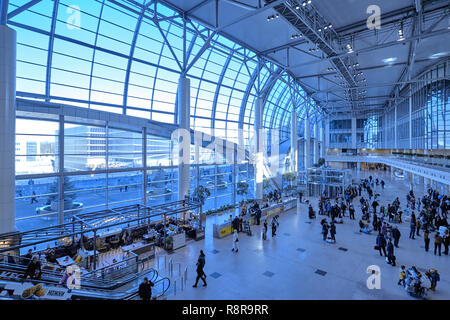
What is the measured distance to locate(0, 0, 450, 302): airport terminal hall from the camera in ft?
28.9

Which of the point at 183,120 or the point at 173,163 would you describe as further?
the point at 173,163

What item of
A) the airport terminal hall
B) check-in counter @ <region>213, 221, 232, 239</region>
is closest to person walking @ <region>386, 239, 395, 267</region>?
the airport terminal hall

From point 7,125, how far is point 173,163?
37.5 ft

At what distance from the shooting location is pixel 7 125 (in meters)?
9.02

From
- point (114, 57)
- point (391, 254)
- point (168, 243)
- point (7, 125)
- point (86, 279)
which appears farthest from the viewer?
point (114, 57)

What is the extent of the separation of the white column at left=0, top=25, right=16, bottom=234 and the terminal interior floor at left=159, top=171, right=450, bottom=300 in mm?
6415

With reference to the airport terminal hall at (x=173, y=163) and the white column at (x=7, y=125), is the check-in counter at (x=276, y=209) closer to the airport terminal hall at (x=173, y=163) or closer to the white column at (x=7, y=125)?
the airport terminal hall at (x=173, y=163)

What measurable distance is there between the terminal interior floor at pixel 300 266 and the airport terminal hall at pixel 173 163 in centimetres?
9

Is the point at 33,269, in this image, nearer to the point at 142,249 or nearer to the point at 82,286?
the point at 82,286

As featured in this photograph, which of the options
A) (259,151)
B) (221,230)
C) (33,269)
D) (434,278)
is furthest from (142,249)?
(259,151)

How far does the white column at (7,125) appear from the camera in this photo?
8812 millimetres

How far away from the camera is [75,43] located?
44.5 feet

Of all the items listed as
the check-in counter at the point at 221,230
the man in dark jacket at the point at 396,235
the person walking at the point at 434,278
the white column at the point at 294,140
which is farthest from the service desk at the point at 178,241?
the white column at the point at 294,140
